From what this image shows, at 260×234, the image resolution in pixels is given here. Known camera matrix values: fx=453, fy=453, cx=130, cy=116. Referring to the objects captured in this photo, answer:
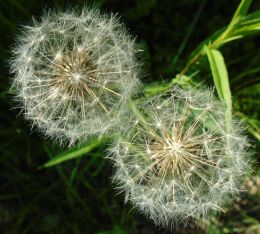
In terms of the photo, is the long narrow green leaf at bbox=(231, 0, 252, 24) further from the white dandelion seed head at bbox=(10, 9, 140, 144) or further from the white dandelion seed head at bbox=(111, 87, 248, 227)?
the white dandelion seed head at bbox=(10, 9, 140, 144)

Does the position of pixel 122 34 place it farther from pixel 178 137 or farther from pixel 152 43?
pixel 152 43

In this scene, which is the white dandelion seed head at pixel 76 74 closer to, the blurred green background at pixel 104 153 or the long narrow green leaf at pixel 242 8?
the long narrow green leaf at pixel 242 8

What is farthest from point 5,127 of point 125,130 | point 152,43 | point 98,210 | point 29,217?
point 125,130

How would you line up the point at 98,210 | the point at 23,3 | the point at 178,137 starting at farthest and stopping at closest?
the point at 98,210 < the point at 23,3 < the point at 178,137

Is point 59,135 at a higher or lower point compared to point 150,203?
higher

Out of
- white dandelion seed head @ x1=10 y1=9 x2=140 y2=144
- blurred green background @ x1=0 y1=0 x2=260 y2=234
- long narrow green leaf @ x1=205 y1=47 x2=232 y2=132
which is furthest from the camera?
blurred green background @ x1=0 y1=0 x2=260 y2=234

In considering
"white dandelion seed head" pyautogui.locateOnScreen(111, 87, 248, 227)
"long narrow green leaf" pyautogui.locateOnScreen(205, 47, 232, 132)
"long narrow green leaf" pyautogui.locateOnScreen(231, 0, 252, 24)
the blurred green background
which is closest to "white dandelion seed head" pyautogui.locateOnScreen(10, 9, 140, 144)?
"white dandelion seed head" pyautogui.locateOnScreen(111, 87, 248, 227)
